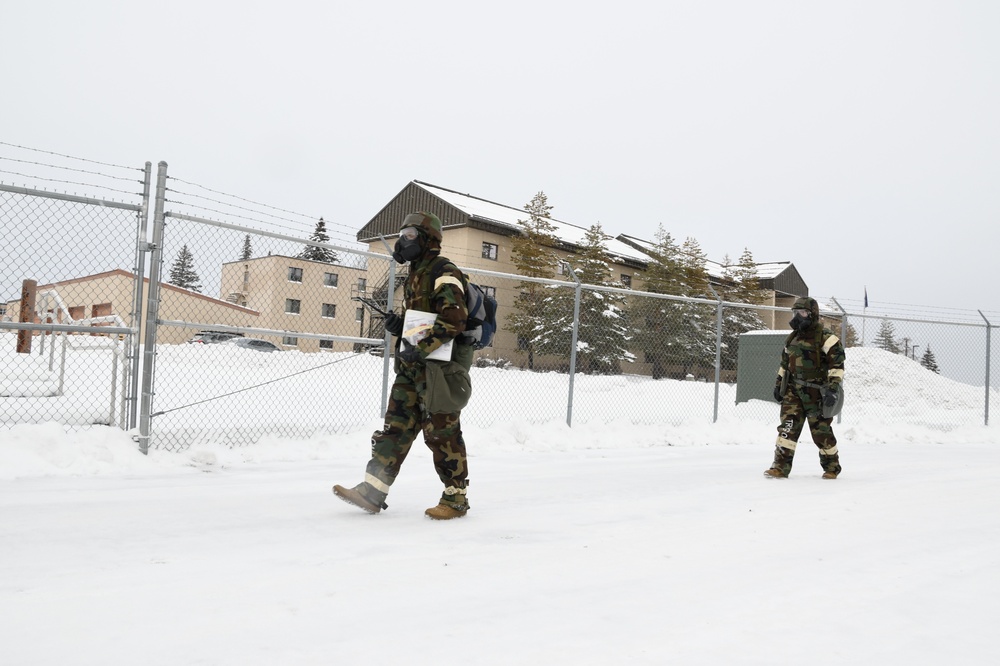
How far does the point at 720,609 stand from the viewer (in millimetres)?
2900

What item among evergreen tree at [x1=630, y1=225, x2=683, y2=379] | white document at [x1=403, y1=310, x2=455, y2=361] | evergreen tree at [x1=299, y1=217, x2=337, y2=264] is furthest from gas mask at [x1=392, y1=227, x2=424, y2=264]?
evergreen tree at [x1=630, y1=225, x2=683, y2=379]

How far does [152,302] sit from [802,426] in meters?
5.92

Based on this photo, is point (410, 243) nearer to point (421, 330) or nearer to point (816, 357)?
point (421, 330)

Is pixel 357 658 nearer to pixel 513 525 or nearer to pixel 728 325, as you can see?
pixel 513 525

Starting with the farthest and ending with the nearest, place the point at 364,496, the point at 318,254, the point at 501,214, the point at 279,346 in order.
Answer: the point at 501,214 → the point at 279,346 → the point at 318,254 → the point at 364,496

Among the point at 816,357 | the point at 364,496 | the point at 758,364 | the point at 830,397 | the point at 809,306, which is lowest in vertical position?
the point at 364,496

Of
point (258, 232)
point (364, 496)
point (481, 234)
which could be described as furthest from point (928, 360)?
point (481, 234)

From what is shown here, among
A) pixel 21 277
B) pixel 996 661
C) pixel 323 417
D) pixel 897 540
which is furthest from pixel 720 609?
pixel 323 417

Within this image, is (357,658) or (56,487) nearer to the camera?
(357,658)

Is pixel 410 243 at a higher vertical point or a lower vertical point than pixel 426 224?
lower

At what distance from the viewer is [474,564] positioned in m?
3.43

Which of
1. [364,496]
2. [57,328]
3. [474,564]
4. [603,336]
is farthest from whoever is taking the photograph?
[603,336]

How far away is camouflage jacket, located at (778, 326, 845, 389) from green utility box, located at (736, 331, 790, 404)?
23.6ft

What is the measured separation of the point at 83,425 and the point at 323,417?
3190 millimetres
